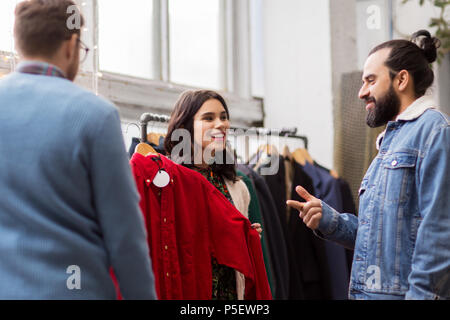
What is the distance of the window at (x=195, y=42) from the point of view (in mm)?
3898

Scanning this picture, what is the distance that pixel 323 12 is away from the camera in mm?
4016

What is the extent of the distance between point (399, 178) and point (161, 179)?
74 centimetres

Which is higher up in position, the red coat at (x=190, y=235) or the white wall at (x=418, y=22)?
the white wall at (x=418, y=22)

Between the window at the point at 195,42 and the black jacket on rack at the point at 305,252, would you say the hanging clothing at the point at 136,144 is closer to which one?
the black jacket on rack at the point at 305,252

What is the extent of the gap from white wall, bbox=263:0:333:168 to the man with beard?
1.96 m

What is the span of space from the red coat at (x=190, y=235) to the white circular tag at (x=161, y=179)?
0.02 meters

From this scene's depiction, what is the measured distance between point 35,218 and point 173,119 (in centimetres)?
120

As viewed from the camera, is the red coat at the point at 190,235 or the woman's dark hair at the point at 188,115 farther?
the woman's dark hair at the point at 188,115

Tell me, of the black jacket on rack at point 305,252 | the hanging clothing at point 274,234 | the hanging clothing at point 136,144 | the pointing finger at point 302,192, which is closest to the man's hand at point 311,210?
the pointing finger at point 302,192

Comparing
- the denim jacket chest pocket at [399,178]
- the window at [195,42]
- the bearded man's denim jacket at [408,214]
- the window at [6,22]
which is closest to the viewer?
the bearded man's denim jacket at [408,214]

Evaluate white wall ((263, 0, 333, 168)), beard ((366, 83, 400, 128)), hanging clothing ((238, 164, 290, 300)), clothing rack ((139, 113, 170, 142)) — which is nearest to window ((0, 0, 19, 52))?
clothing rack ((139, 113, 170, 142))

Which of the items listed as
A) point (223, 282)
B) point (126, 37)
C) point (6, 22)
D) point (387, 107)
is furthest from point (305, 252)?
point (6, 22)
